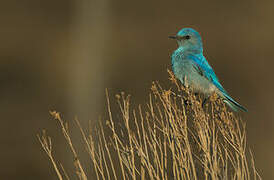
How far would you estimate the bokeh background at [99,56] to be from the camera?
16.5 m

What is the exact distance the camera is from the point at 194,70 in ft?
21.8

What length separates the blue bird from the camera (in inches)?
261

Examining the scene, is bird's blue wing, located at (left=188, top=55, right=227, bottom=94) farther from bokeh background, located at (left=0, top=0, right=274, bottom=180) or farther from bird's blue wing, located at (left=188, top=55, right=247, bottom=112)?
bokeh background, located at (left=0, top=0, right=274, bottom=180)

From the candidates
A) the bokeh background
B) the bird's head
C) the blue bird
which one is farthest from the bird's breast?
the bokeh background

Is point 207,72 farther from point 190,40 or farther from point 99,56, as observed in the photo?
point 99,56

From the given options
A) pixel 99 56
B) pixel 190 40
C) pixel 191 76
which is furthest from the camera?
pixel 99 56

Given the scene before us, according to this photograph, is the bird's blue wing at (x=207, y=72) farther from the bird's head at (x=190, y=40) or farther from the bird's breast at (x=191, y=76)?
the bird's head at (x=190, y=40)

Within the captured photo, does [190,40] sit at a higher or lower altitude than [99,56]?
higher

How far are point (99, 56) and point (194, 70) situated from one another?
1322 centimetres

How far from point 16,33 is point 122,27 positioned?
365 centimetres

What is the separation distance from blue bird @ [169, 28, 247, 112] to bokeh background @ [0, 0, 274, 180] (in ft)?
27.1

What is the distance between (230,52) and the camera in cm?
1944

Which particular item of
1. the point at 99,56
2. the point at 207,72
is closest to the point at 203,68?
the point at 207,72

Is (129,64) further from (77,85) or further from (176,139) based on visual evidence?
(176,139)
